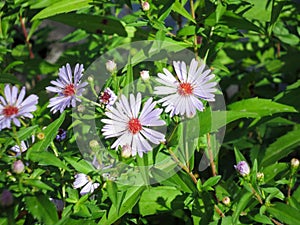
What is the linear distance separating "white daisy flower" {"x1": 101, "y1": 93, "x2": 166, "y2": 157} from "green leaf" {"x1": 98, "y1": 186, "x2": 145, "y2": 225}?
177mm

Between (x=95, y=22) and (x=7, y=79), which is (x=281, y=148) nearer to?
(x=95, y=22)

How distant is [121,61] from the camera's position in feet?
5.82

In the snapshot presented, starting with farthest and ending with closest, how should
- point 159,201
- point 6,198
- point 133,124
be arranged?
point 159,201 → point 133,124 → point 6,198

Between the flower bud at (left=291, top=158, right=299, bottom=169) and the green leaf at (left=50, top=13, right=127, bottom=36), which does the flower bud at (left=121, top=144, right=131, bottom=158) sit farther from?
the green leaf at (left=50, top=13, right=127, bottom=36)

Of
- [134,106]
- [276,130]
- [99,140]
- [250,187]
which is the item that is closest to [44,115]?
[99,140]

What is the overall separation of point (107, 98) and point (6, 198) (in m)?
0.29

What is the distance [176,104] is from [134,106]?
0.09 m

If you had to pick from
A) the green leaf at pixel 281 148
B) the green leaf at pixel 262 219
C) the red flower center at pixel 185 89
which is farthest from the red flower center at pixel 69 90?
the green leaf at pixel 281 148

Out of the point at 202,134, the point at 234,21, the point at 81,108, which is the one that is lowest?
the point at 202,134

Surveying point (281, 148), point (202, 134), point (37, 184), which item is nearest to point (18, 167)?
point (37, 184)

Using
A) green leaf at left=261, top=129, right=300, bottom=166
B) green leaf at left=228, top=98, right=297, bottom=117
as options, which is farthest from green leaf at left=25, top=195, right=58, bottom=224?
green leaf at left=261, top=129, right=300, bottom=166

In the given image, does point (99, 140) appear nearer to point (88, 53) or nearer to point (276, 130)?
point (88, 53)

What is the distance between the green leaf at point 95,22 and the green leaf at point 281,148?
564mm

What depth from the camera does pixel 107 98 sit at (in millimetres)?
1204
